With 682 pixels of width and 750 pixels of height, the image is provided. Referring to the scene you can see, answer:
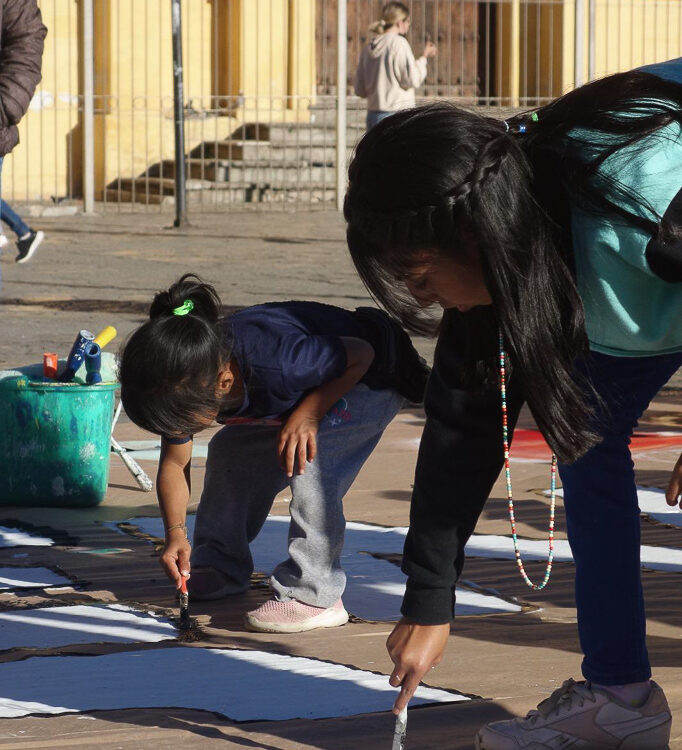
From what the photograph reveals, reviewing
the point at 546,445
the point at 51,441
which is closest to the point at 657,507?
the point at 546,445

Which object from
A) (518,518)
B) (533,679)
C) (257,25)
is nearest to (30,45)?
(518,518)

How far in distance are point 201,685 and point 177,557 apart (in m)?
0.47

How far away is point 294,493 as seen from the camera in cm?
341

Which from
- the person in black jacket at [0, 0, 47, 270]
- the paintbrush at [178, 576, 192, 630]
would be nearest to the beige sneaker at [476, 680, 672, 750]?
the paintbrush at [178, 576, 192, 630]

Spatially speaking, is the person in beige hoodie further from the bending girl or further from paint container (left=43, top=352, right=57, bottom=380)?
the bending girl

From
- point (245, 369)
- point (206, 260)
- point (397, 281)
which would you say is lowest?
point (206, 260)

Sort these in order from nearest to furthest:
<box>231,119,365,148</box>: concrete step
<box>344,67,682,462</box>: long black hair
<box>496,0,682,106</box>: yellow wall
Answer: <box>344,67,682,462</box>: long black hair
<box>231,119,365,148</box>: concrete step
<box>496,0,682,106</box>: yellow wall

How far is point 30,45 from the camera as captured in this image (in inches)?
241

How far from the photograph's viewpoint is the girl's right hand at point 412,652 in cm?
234

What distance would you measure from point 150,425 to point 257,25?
13893 millimetres

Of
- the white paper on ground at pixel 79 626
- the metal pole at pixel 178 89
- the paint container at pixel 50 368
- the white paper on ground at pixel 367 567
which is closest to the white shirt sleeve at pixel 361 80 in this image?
the metal pole at pixel 178 89

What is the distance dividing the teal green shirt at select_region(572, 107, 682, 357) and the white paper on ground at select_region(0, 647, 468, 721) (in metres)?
0.87

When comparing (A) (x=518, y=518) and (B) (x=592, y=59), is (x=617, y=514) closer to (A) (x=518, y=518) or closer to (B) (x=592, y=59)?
(A) (x=518, y=518)

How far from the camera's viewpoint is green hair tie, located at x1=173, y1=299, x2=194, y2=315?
3250 mm
